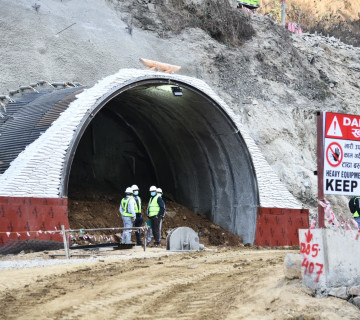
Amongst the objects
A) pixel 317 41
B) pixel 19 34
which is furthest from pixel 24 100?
pixel 317 41

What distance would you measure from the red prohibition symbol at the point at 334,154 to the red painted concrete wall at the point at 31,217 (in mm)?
10069

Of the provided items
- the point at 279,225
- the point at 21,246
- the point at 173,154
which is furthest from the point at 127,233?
the point at 173,154

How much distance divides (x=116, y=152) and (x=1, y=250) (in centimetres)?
985

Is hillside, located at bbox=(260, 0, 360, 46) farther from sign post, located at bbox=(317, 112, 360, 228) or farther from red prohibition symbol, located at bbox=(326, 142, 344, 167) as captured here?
red prohibition symbol, located at bbox=(326, 142, 344, 167)

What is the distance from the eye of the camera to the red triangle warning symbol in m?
8.58

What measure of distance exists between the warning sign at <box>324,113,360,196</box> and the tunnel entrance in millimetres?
12517

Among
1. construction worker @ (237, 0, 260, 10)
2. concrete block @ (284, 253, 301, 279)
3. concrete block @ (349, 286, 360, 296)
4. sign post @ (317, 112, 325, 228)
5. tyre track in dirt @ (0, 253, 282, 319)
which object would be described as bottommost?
tyre track in dirt @ (0, 253, 282, 319)

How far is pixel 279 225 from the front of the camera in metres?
22.3

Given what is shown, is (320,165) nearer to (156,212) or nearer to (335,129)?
(335,129)

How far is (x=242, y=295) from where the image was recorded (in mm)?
8633

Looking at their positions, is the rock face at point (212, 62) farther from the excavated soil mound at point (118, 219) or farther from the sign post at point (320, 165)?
the sign post at point (320, 165)

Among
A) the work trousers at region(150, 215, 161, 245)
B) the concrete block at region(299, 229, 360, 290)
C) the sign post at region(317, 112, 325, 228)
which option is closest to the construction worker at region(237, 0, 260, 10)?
the work trousers at region(150, 215, 161, 245)

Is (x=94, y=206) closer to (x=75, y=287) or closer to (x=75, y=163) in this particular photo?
(x=75, y=163)

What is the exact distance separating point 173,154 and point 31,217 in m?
9.09
